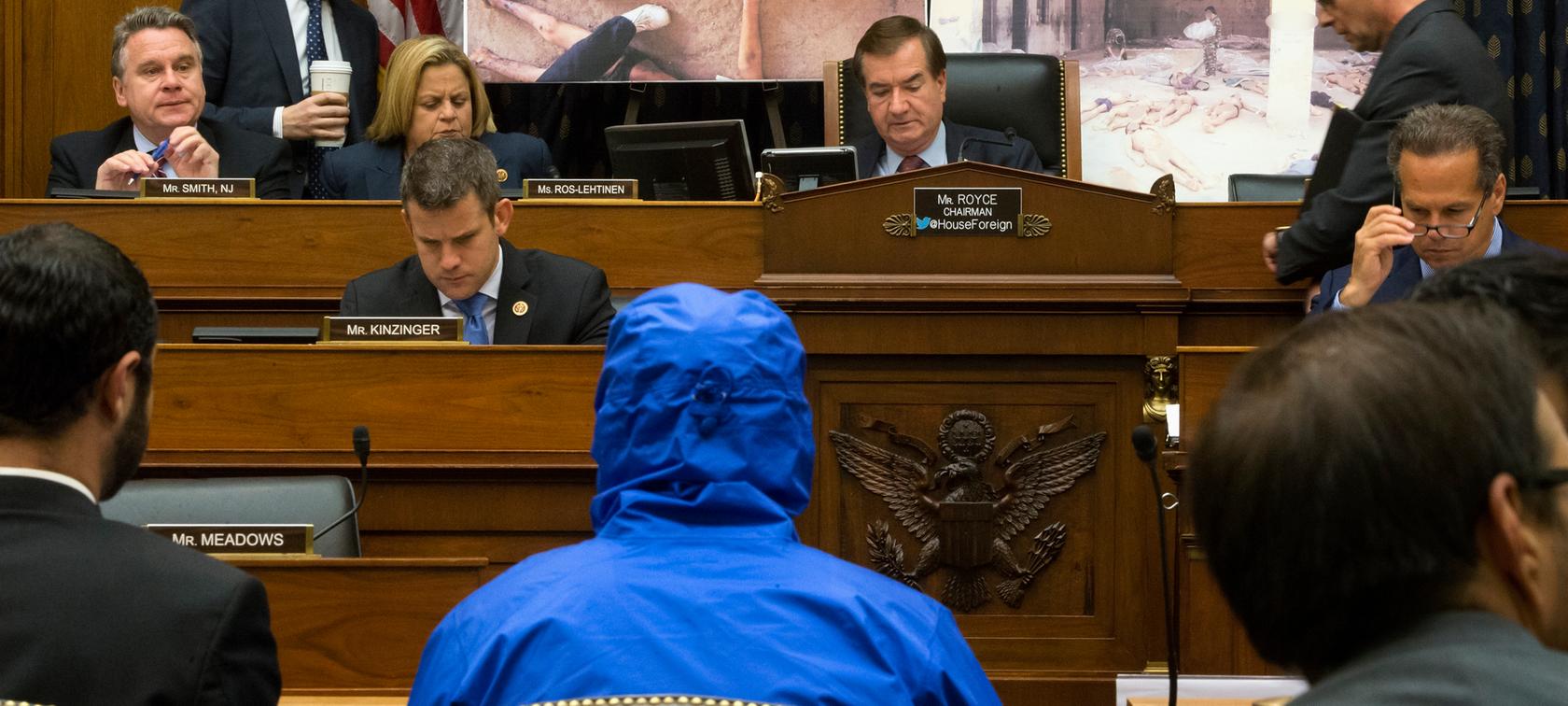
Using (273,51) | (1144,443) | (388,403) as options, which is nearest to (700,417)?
(1144,443)

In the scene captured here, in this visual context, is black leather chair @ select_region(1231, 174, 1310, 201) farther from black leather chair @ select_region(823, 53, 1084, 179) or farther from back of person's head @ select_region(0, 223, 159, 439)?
back of person's head @ select_region(0, 223, 159, 439)

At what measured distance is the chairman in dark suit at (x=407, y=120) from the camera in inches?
182

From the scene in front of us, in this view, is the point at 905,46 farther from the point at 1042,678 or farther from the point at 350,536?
the point at 350,536

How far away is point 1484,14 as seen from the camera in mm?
5793

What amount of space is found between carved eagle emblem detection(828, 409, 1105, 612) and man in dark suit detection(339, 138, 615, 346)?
75 centimetres

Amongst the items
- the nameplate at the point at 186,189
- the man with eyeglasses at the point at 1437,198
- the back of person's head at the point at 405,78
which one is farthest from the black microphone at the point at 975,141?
the nameplate at the point at 186,189

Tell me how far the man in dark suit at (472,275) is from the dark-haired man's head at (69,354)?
210cm

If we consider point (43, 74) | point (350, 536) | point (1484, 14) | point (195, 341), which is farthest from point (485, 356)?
point (1484, 14)

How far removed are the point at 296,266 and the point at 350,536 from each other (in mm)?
1229

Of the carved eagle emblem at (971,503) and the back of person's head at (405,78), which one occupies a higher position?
the back of person's head at (405,78)

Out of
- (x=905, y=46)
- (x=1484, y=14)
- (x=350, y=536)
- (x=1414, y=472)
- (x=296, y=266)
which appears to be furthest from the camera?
(x=1484, y=14)

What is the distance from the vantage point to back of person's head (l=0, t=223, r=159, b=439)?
151cm

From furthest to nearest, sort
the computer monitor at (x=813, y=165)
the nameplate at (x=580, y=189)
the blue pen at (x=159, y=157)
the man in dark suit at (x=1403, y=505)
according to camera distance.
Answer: the blue pen at (x=159, y=157) → the computer monitor at (x=813, y=165) → the nameplate at (x=580, y=189) → the man in dark suit at (x=1403, y=505)

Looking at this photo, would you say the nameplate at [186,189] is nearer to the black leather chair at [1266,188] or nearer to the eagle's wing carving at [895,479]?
the eagle's wing carving at [895,479]
